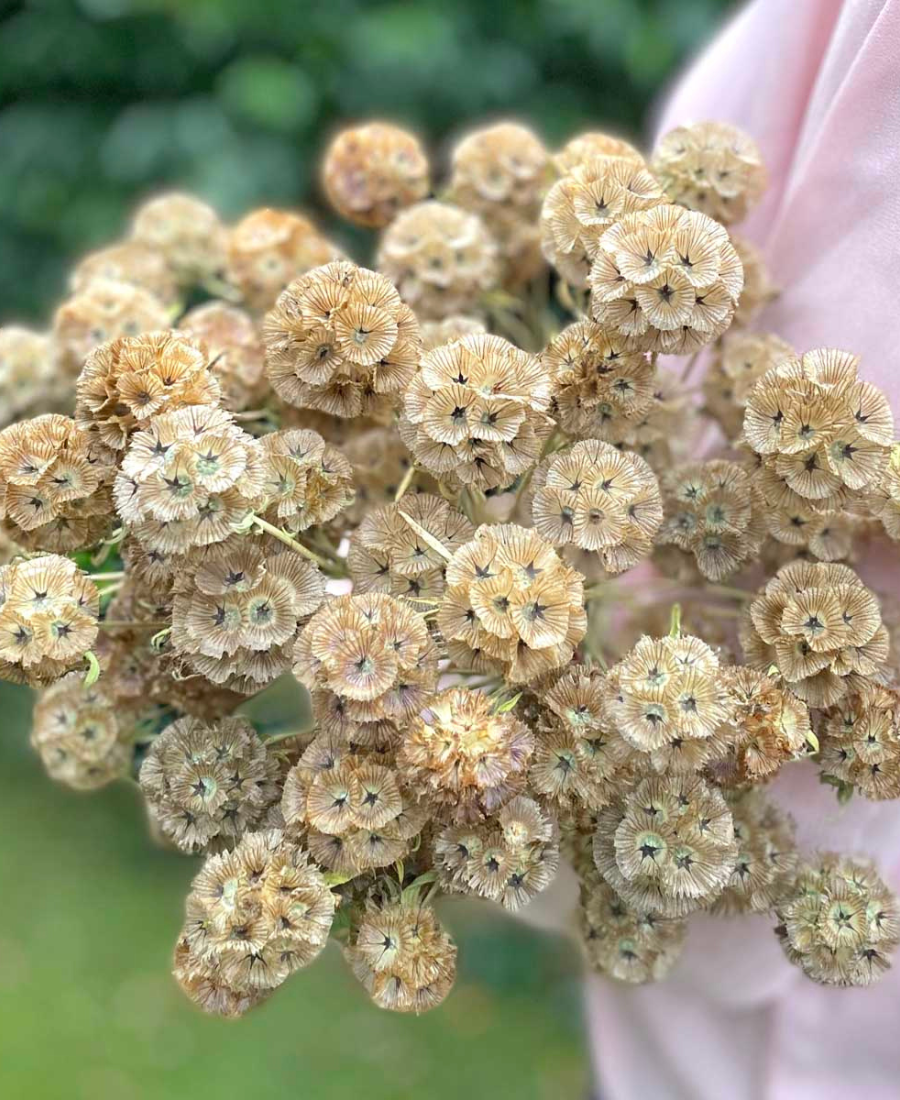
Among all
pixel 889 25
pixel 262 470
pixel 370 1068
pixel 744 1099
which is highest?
pixel 889 25

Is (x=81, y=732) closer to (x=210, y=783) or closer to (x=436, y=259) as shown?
(x=210, y=783)

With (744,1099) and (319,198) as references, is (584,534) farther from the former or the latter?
(319,198)

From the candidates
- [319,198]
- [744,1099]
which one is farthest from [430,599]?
[319,198]

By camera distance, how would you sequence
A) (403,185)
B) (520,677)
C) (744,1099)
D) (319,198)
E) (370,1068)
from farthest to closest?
(370,1068) → (319,198) → (744,1099) → (403,185) → (520,677)

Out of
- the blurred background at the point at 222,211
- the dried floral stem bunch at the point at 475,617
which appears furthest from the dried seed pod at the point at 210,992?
the blurred background at the point at 222,211

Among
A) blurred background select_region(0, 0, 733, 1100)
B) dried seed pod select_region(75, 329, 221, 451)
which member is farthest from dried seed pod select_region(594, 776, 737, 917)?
blurred background select_region(0, 0, 733, 1100)

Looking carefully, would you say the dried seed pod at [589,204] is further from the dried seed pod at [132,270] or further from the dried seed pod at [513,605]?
the dried seed pod at [132,270]

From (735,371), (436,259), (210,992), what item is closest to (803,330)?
(735,371)
